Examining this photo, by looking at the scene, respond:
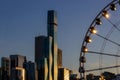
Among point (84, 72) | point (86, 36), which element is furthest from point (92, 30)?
point (84, 72)

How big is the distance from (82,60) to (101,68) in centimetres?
327

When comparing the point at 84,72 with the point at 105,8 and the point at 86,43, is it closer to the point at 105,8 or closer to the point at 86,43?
the point at 86,43

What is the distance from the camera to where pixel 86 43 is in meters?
61.5

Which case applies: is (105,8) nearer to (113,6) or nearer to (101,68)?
(113,6)

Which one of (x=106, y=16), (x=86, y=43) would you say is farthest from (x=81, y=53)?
(x=106, y=16)

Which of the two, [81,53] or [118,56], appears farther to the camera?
[81,53]

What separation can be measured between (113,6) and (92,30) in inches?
154

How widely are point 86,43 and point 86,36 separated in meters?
1.00

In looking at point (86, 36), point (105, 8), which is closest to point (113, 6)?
point (105, 8)

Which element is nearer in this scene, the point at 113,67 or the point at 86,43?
the point at 113,67

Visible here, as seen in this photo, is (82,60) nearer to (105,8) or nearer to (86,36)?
(86,36)

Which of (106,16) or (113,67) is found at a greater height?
(106,16)

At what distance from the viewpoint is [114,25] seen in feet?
188

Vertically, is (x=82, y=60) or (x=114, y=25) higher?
(x=114, y=25)
